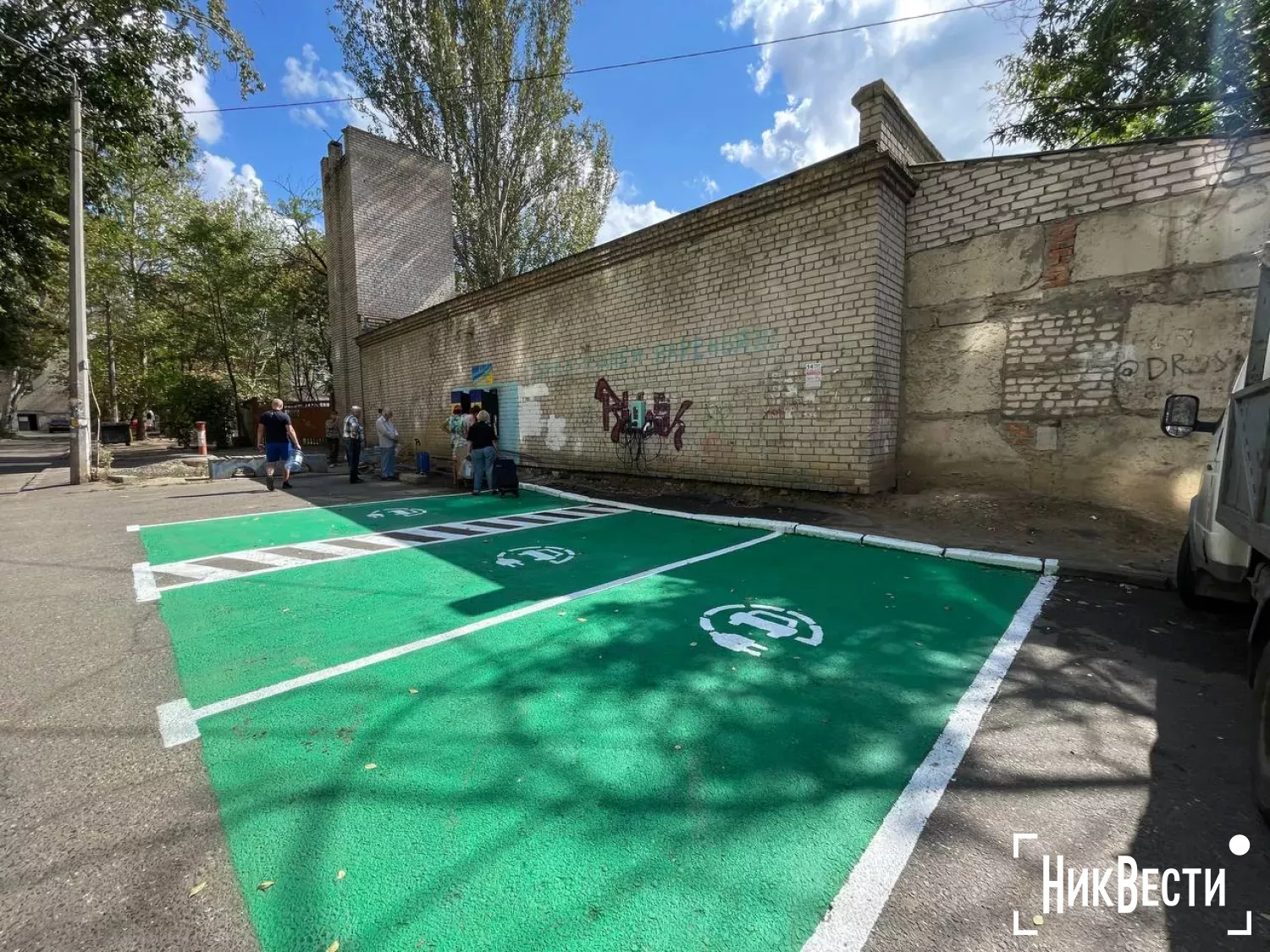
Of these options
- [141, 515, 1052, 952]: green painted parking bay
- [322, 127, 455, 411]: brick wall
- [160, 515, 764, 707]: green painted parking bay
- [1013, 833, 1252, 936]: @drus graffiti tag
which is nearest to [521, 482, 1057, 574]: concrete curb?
[160, 515, 764, 707]: green painted parking bay

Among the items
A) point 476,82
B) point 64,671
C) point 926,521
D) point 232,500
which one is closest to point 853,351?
point 926,521

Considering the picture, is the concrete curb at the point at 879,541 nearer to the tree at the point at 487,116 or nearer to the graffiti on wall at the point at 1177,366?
the graffiti on wall at the point at 1177,366

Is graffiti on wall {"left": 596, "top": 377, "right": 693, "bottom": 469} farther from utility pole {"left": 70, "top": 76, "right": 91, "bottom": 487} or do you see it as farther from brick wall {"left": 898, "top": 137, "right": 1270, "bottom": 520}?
utility pole {"left": 70, "top": 76, "right": 91, "bottom": 487}

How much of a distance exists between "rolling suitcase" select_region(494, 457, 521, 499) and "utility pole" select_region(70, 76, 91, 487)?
1006cm

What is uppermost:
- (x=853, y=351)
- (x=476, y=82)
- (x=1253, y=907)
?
(x=476, y=82)

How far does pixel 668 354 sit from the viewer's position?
33.2 feet

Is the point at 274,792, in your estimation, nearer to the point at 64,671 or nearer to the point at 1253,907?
the point at 64,671

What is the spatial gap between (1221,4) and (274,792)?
48.5 feet

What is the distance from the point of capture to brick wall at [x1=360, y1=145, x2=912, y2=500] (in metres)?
7.77

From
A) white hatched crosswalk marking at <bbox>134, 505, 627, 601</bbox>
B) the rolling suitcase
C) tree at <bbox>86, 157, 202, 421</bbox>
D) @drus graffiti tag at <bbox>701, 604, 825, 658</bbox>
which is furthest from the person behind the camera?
tree at <bbox>86, 157, 202, 421</bbox>

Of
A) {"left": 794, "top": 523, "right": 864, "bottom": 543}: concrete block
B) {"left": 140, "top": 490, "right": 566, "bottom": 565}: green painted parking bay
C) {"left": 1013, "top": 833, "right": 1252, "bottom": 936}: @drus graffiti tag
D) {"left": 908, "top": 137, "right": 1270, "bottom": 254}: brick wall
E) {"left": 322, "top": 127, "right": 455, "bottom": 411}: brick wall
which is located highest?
{"left": 322, "top": 127, "right": 455, "bottom": 411}: brick wall

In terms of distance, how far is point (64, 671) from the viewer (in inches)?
128

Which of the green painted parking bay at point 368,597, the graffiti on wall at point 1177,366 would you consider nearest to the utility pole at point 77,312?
the green painted parking bay at point 368,597

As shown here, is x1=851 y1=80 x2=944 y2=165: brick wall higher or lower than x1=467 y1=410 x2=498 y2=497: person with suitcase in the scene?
higher
